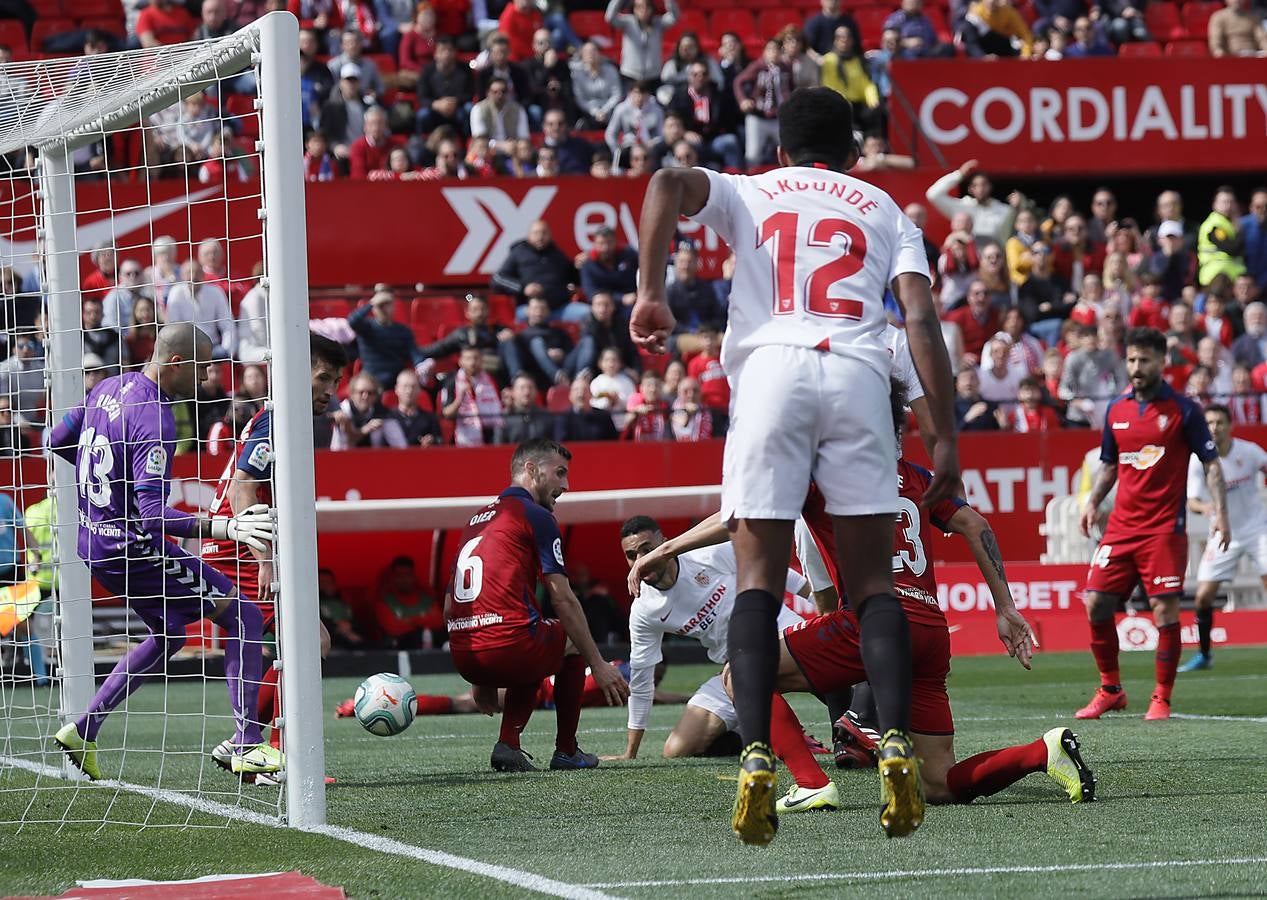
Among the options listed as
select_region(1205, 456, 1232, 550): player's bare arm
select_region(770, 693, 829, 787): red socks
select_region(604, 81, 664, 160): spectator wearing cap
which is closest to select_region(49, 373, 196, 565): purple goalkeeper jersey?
select_region(770, 693, 829, 787): red socks

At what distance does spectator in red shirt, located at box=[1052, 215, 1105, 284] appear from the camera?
21.5m

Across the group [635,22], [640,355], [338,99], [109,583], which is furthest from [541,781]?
[635,22]

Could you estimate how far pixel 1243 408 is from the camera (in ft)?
61.6

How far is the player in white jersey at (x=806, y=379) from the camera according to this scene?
5000mm

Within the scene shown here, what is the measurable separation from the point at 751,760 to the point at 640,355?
15.5m

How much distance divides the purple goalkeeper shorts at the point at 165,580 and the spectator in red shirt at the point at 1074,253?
1506 centimetres

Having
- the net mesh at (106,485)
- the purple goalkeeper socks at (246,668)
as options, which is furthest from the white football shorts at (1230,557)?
the purple goalkeeper socks at (246,668)

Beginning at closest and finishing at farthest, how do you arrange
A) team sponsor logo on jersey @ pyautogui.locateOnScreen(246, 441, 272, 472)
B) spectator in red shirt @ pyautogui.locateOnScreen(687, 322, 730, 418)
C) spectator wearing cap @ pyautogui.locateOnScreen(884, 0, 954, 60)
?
1. team sponsor logo on jersey @ pyautogui.locateOnScreen(246, 441, 272, 472)
2. spectator in red shirt @ pyautogui.locateOnScreen(687, 322, 730, 418)
3. spectator wearing cap @ pyautogui.locateOnScreen(884, 0, 954, 60)

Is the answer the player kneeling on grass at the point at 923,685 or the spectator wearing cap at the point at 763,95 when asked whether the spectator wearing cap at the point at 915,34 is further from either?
the player kneeling on grass at the point at 923,685

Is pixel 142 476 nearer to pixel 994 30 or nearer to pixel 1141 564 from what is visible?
pixel 1141 564

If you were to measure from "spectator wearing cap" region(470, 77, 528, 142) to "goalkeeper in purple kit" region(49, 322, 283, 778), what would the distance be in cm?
1385

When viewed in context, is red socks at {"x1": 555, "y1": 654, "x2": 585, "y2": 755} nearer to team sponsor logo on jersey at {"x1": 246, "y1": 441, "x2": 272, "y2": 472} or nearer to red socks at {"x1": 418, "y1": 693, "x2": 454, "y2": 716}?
team sponsor logo on jersey at {"x1": 246, "y1": 441, "x2": 272, "y2": 472}

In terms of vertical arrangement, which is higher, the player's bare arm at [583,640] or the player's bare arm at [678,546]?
the player's bare arm at [678,546]

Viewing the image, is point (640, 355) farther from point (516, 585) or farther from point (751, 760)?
point (751, 760)
